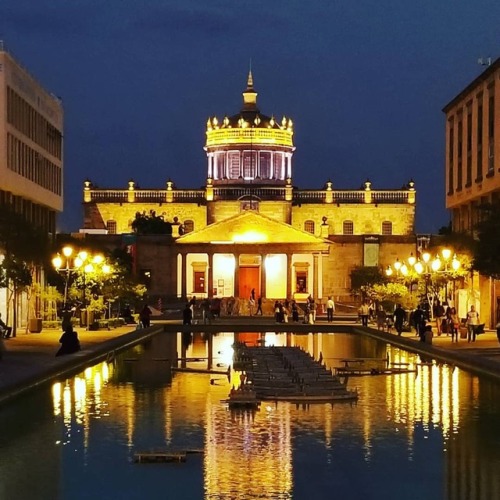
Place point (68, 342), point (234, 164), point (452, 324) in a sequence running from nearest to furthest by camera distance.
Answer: point (68, 342) → point (452, 324) → point (234, 164)

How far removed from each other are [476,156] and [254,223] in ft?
151

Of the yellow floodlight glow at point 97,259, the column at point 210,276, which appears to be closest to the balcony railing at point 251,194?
the column at point 210,276

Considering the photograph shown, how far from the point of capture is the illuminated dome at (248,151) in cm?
13300

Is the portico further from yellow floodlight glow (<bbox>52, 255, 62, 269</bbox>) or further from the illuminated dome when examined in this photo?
yellow floodlight glow (<bbox>52, 255, 62, 269</bbox>)

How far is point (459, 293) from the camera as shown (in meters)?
55.9

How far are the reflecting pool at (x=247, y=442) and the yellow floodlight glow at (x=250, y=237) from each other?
243ft

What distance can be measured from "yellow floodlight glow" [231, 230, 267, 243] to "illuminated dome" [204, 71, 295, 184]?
27316 mm

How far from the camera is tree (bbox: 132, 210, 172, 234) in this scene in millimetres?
118438

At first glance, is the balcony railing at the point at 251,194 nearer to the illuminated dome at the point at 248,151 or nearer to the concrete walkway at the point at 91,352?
the illuminated dome at the point at 248,151

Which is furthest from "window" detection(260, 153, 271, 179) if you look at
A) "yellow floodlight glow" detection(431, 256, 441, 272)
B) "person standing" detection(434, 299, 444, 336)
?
"yellow floodlight glow" detection(431, 256, 441, 272)

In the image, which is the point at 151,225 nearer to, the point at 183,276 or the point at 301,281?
the point at 183,276

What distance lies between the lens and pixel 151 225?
11969 centimetres

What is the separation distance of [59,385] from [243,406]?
251 inches

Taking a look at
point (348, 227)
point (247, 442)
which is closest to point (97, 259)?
point (247, 442)
